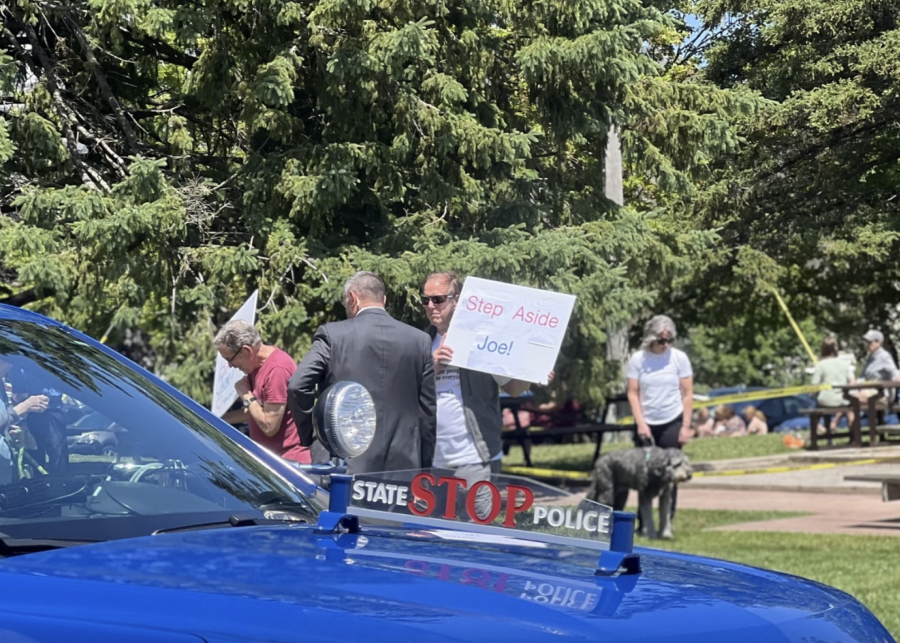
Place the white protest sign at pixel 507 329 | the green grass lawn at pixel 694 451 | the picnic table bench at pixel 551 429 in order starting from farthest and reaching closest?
the green grass lawn at pixel 694 451 < the picnic table bench at pixel 551 429 < the white protest sign at pixel 507 329

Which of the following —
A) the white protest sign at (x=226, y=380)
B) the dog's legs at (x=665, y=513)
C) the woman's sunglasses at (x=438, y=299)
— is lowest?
the dog's legs at (x=665, y=513)

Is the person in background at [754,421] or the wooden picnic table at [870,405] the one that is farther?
the person in background at [754,421]

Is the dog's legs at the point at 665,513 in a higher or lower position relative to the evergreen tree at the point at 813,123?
lower

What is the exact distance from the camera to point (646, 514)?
1120 cm

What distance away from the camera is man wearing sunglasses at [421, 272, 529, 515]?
7238 millimetres

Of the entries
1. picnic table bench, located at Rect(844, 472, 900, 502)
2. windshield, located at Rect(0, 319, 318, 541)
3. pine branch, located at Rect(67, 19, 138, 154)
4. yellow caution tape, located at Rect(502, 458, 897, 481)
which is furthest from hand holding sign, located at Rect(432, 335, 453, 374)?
yellow caution tape, located at Rect(502, 458, 897, 481)

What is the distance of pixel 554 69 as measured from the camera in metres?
10.3

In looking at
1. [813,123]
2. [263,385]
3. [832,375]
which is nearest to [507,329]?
[263,385]

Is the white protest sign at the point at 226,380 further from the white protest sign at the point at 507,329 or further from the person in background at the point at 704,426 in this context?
the person in background at the point at 704,426

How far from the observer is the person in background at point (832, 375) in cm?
2038

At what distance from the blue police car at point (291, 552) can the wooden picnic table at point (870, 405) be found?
16617mm

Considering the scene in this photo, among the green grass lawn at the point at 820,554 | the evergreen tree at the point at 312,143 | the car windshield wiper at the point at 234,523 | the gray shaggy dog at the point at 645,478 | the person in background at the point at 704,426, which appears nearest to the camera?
the car windshield wiper at the point at 234,523

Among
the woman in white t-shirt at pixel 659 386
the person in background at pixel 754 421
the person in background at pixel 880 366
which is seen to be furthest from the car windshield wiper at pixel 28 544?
the person in background at pixel 754 421

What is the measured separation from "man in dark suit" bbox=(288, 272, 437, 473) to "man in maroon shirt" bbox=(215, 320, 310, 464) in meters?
0.53
